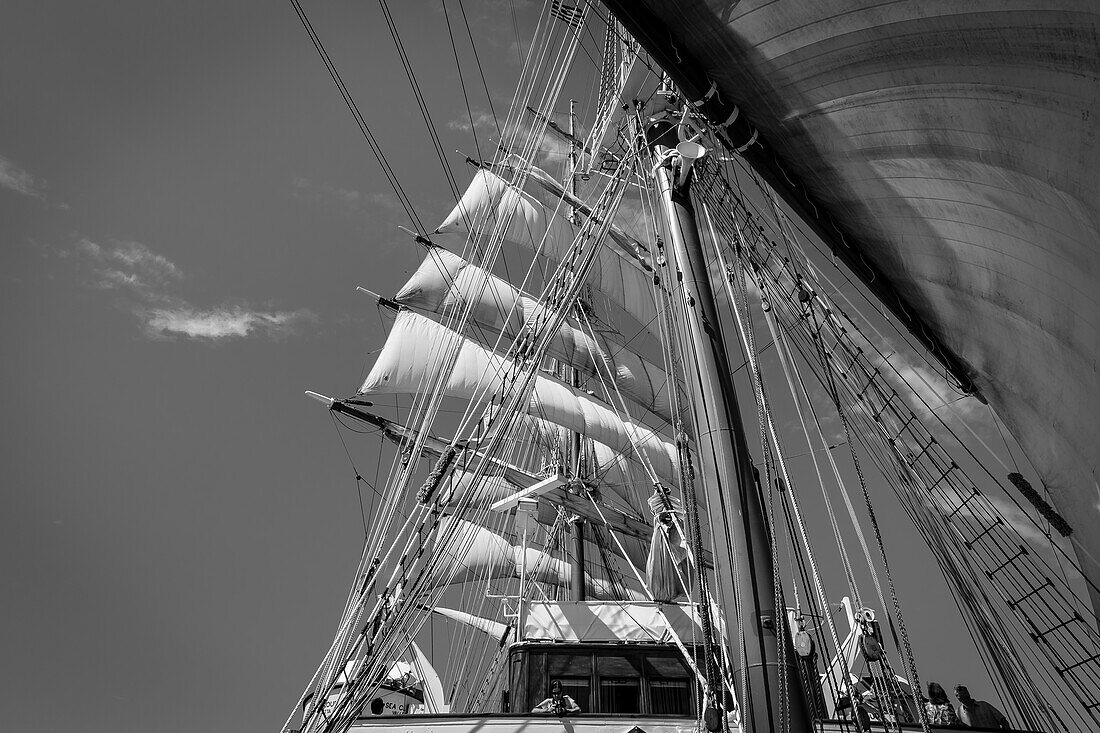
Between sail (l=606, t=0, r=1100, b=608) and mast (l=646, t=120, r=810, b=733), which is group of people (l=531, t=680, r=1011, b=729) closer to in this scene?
sail (l=606, t=0, r=1100, b=608)

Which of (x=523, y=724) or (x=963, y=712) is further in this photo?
(x=523, y=724)

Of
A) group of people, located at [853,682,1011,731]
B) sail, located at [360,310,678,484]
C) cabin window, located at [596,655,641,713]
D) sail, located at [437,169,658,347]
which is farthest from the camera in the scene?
sail, located at [437,169,658,347]

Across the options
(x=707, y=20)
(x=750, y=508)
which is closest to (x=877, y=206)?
(x=707, y=20)

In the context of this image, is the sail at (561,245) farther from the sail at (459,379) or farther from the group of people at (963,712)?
the group of people at (963,712)

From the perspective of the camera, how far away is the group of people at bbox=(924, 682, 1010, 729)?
6.73 m

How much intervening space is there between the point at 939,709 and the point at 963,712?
11.2 inches

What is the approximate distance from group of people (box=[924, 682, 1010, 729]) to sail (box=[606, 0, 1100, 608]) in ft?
5.32

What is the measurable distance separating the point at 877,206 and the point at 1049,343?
6.53 feet

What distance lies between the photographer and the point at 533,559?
28.8m

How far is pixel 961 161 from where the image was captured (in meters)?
5.06

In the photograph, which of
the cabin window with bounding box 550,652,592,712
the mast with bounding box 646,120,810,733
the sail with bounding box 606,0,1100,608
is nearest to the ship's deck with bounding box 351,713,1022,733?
the cabin window with bounding box 550,652,592,712

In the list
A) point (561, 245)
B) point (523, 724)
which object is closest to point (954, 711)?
point (523, 724)

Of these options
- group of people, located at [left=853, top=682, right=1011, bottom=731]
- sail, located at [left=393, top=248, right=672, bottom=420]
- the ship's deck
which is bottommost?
the ship's deck

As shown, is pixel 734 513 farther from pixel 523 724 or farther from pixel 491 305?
pixel 491 305
